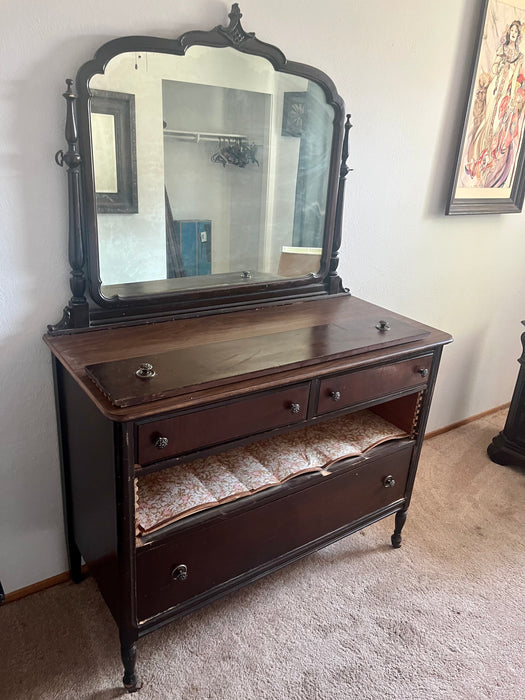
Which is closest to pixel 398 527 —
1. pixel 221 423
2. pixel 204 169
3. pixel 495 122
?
pixel 221 423

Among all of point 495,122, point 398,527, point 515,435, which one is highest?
point 495,122

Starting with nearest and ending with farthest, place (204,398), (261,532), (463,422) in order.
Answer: (204,398) → (261,532) → (463,422)

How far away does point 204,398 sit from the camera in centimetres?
117

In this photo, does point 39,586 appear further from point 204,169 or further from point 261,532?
point 204,169

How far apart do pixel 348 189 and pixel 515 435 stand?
4.69 ft

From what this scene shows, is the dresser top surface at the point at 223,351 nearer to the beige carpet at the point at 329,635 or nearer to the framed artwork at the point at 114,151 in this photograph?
the framed artwork at the point at 114,151

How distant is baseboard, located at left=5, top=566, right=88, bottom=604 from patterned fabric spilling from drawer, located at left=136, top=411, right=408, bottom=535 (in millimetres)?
564

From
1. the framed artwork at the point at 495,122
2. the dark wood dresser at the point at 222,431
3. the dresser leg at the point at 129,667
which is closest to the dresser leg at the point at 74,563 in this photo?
the dark wood dresser at the point at 222,431

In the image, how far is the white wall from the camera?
1280mm

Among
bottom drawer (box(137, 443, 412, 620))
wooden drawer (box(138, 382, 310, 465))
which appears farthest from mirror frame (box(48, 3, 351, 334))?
bottom drawer (box(137, 443, 412, 620))

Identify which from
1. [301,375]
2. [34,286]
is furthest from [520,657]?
[34,286]

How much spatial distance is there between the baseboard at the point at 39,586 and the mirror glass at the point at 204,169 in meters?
0.95

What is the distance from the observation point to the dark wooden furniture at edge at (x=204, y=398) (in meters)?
1.20

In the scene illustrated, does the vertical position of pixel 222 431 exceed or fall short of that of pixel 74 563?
it exceeds it
